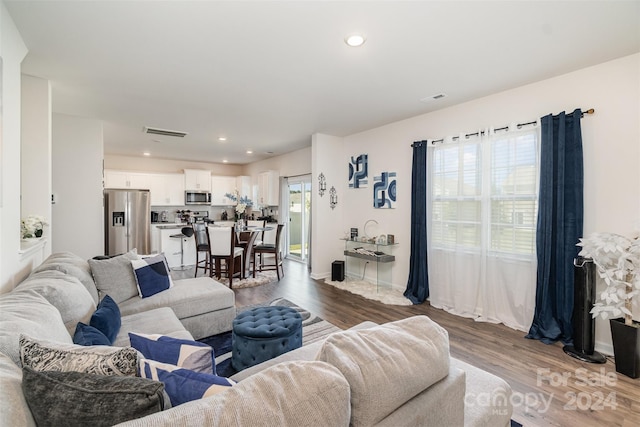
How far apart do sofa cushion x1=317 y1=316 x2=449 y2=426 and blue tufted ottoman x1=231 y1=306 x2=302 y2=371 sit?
133 cm

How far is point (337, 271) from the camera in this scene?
204 inches

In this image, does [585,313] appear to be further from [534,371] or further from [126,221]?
[126,221]

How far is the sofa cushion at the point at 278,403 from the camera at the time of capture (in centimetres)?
71

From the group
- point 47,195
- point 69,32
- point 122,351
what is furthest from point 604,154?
point 47,195

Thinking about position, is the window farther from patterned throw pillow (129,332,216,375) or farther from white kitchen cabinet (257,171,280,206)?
white kitchen cabinet (257,171,280,206)

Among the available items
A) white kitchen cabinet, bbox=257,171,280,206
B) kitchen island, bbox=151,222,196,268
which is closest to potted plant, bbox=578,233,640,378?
white kitchen cabinet, bbox=257,171,280,206

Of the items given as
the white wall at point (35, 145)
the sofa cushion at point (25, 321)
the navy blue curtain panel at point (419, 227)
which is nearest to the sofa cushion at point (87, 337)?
the sofa cushion at point (25, 321)

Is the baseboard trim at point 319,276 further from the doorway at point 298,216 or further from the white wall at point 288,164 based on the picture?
the white wall at point 288,164

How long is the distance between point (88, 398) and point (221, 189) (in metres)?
8.03

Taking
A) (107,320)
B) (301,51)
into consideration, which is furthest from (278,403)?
(301,51)

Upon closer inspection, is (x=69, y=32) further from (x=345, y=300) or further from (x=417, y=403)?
(x=345, y=300)

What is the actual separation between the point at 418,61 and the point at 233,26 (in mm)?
1617

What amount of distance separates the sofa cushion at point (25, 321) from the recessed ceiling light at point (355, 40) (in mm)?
2577

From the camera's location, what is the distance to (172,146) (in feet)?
20.7
